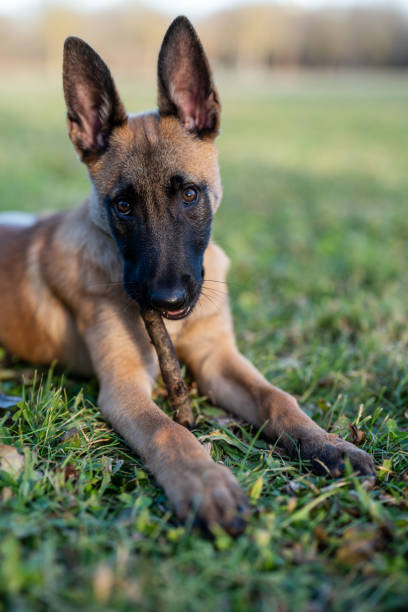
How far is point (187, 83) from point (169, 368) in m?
1.76

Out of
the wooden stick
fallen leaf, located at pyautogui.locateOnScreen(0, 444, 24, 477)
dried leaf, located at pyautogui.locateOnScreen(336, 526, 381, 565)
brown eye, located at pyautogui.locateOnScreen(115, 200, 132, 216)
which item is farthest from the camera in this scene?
brown eye, located at pyautogui.locateOnScreen(115, 200, 132, 216)

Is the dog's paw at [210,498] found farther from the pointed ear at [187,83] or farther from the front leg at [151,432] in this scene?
the pointed ear at [187,83]

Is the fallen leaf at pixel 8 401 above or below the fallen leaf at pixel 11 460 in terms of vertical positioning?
below

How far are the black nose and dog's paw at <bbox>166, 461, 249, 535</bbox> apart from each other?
775 millimetres

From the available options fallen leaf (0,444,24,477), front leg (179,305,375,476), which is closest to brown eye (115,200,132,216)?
front leg (179,305,375,476)

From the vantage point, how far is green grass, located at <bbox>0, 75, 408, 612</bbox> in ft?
5.53

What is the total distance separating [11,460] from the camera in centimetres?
233

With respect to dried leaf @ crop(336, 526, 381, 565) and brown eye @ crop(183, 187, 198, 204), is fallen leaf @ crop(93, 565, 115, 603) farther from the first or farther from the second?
brown eye @ crop(183, 187, 198, 204)

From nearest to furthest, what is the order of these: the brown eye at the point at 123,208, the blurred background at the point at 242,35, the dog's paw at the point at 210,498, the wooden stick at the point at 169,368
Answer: the dog's paw at the point at 210,498, the wooden stick at the point at 169,368, the brown eye at the point at 123,208, the blurred background at the point at 242,35

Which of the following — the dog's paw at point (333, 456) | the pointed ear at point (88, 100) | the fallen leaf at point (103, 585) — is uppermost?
the pointed ear at point (88, 100)

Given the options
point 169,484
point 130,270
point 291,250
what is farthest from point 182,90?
point 291,250

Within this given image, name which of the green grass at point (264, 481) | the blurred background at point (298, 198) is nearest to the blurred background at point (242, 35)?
the blurred background at point (298, 198)

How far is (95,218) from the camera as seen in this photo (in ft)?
10.8

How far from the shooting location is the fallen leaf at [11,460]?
2.26 meters
